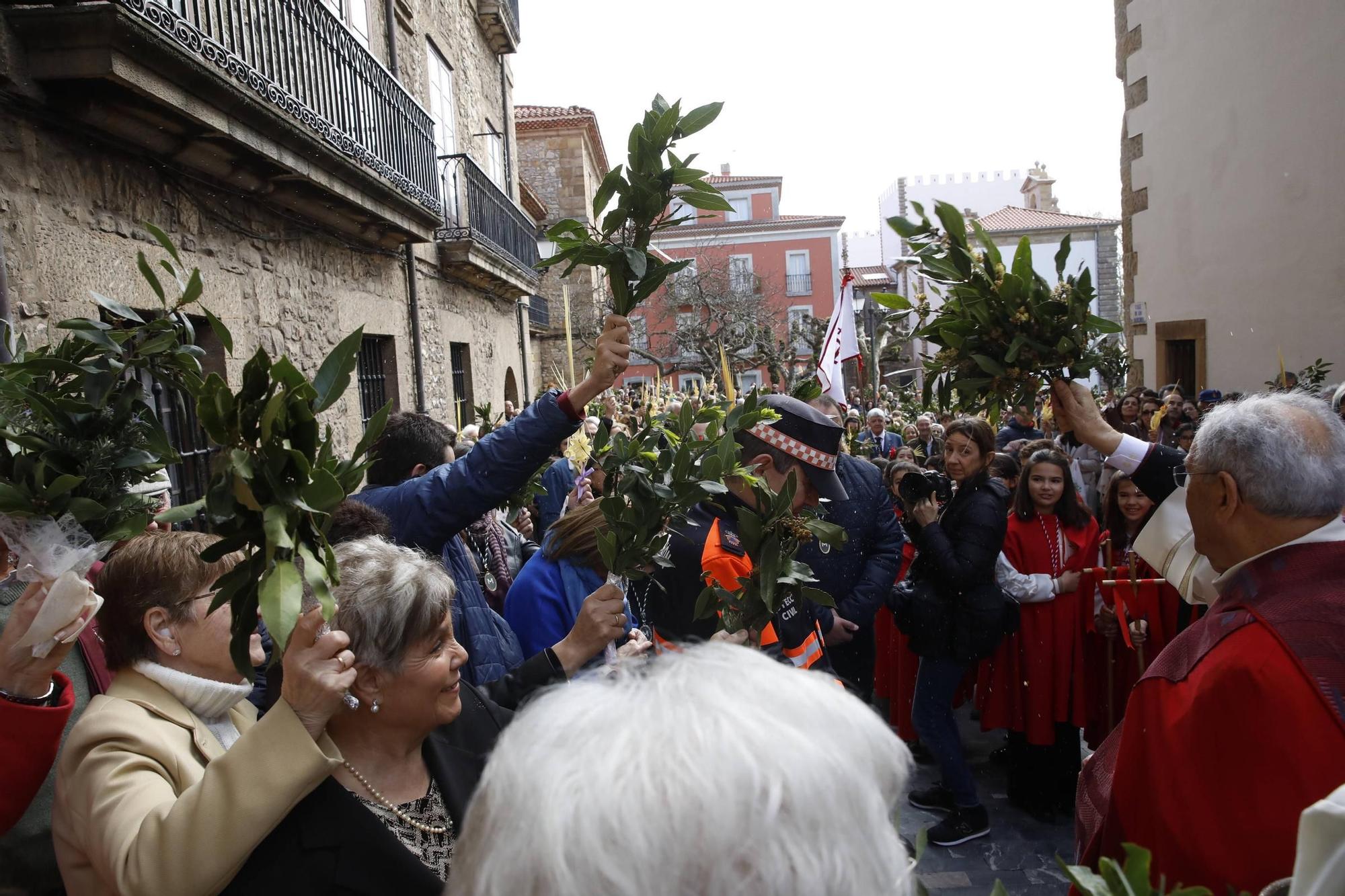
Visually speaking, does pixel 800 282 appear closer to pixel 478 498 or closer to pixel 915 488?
pixel 915 488

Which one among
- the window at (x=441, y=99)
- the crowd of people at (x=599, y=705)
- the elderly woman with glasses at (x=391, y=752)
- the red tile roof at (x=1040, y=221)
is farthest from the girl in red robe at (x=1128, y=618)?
the red tile roof at (x=1040, y=221)

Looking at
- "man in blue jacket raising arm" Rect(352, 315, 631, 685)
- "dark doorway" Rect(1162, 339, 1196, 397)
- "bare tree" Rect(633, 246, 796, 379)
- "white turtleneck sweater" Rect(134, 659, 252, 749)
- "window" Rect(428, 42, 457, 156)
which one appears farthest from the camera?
"bare tree" Rect(633, 246, 796, 379)

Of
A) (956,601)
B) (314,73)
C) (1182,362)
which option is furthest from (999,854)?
(1182,362)

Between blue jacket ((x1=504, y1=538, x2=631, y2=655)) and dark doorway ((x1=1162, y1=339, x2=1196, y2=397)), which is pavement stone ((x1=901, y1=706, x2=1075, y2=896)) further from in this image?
dark doorway ((x1=1162, y1=339, x2=1196, y2=397))

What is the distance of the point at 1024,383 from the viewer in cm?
241

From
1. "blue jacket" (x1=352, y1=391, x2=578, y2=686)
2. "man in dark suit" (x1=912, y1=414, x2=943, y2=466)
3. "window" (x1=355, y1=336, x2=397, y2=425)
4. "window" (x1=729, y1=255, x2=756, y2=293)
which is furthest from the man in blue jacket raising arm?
"window" (x1=729, y1=255, x2=756, y2=293)

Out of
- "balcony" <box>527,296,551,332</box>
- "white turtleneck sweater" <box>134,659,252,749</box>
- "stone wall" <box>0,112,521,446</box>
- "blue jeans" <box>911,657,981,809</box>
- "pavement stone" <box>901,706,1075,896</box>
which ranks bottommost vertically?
"pavement stone" <box>901,706,1075,896</box>

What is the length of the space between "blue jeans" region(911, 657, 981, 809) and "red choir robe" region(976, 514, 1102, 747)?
416mm

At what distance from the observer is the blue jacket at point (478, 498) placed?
2574 mm

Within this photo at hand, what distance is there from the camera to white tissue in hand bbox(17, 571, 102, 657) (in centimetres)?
161

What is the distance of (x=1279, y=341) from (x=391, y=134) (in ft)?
34.1

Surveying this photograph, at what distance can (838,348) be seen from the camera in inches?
258

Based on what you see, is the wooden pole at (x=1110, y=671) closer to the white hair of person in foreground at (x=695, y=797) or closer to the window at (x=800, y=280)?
the white hair of person in foreground at (x=695, y=797)

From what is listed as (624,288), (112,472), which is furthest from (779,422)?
(112,472)
